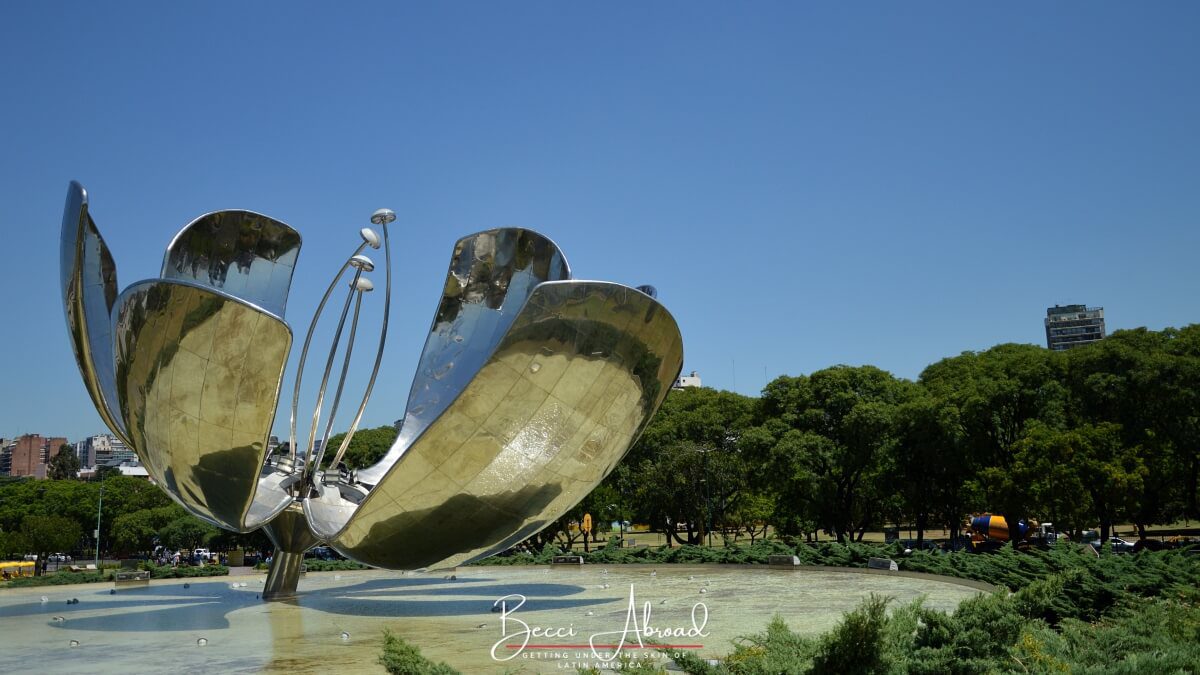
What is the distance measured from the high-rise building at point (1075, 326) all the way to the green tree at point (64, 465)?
176m

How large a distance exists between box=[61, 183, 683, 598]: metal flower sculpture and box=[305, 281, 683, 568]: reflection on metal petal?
0.02 metres

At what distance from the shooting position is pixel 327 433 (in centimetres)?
1694

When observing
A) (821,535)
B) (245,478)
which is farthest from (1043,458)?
(821,535)

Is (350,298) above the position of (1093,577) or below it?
above

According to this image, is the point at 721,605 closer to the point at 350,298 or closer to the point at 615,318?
the point at 615,318

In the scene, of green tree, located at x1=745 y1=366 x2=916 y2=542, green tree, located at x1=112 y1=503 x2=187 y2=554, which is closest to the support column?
green tree, located at x1=745 y1=366 x2=916 y2=542

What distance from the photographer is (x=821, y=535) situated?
208 ft

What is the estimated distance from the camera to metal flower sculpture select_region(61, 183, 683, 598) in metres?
12.3

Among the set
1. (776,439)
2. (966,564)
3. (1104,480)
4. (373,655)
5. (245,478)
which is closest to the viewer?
(373,655)

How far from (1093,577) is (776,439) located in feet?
93.8

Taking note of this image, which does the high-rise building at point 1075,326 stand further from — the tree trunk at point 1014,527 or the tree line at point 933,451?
the tree trunk at point 1014,527

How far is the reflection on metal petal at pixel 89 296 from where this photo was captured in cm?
1363

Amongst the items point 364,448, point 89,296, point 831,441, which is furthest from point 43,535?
point 89,296

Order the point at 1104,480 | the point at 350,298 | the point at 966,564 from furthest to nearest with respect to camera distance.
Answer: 1. the point at 1104,480
2. the point at 966,564
3. the point at 350,298
